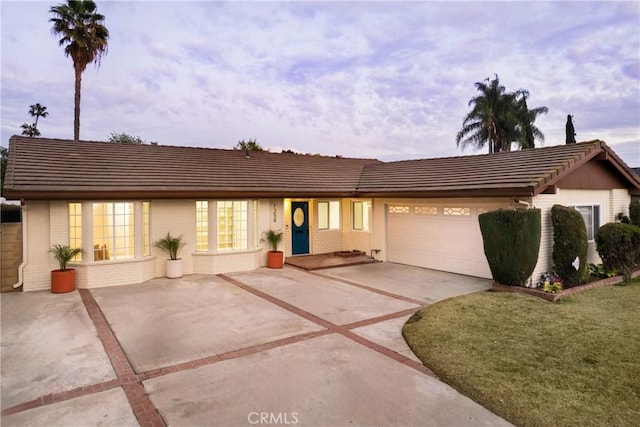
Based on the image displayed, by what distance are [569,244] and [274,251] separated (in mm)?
8724

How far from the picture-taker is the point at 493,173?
1086cm

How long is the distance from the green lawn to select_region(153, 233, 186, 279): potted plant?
23.7ft

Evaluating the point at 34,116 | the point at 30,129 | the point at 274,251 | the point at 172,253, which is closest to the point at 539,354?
the point at 274,251

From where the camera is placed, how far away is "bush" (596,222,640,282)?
10.7 m

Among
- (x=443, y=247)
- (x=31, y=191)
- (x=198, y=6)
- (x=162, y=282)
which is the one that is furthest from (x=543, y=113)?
(x=31, y=191)

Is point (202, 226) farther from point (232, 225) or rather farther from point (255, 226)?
point (255, 226)

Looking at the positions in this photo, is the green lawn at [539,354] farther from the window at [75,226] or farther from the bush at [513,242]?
the window at [75,226]

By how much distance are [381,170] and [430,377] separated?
38.2ft

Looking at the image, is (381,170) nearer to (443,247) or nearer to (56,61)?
(443,247)

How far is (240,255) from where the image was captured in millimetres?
12328

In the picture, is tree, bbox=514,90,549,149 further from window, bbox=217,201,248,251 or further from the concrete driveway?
window, bbox=217,201,248,251

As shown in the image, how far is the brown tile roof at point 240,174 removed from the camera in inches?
380

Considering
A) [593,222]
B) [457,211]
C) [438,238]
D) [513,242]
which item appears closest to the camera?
[513,242]

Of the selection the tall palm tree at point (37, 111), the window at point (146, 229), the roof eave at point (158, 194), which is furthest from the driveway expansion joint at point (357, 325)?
the tall palm tree at point (37, 111)
